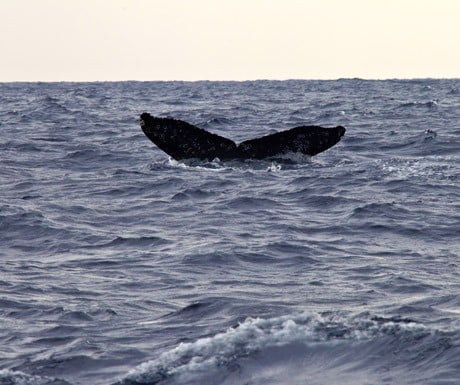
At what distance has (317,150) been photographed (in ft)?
66.5

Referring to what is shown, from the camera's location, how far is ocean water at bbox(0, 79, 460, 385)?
8047 millimetres

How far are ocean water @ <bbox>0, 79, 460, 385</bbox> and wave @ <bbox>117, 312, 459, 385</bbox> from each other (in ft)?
0.07

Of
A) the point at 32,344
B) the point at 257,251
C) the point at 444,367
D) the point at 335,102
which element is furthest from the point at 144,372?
the point at 335,102

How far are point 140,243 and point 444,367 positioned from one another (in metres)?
6.49

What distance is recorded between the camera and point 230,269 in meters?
12.0

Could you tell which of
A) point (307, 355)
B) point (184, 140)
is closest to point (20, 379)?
point (307, 355)

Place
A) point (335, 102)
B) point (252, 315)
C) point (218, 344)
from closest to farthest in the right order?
point (218, 344)
point (252, 315)
point (335, 102)

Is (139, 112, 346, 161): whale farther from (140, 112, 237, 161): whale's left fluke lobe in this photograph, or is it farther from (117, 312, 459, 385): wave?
(117, 312, 459, 385): wave

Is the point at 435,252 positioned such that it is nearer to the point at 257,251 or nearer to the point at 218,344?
the point at 257,251

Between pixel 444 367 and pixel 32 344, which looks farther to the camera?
pixel 32 344

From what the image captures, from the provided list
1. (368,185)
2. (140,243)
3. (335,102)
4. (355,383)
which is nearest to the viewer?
(355,383)

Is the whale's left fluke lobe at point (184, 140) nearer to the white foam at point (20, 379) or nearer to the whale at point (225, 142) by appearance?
the whale at point (225, 142)

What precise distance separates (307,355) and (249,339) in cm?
61

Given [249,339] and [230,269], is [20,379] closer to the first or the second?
[249,339]
